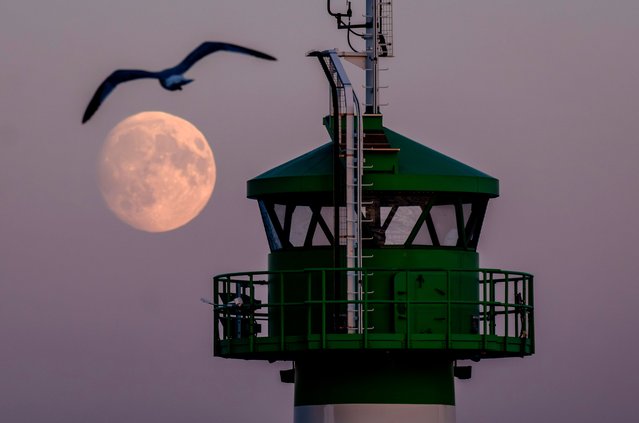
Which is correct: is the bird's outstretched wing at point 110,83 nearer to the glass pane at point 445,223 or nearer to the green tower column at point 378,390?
the glass pane at point 445,223

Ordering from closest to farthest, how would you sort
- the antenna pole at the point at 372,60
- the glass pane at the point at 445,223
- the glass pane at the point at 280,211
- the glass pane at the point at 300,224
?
1. the glass pane at the point at 445,223
2. the glass pane at the point at 300,224
3. the antenna pole at the point at 372,60
4. the glass pane at the point at 280,211

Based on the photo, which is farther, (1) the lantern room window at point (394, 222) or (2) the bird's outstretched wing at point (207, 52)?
(1) the lantern room window at point (394, 222)

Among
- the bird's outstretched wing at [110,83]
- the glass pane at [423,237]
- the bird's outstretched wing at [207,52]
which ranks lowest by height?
the glass pane at [423,237]

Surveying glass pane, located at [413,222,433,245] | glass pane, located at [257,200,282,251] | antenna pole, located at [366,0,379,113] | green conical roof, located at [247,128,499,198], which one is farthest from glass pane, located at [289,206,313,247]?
antenna pole, located at [366,0,379,113]

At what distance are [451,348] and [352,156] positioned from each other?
4250 millimetres

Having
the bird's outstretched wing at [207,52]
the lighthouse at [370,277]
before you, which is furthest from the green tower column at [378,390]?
the bird's outstretched wing at [207,52]

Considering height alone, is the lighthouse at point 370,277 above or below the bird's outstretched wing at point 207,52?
below

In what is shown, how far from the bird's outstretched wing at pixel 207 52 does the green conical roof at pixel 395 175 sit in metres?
3.33

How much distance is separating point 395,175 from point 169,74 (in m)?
5.34

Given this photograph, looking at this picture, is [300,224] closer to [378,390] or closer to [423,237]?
[423,237]

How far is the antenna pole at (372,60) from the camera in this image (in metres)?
53.8

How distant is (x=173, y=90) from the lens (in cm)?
4894

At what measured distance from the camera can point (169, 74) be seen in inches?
1973

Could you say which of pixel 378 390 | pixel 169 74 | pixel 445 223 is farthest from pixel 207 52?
pixel 378 390
